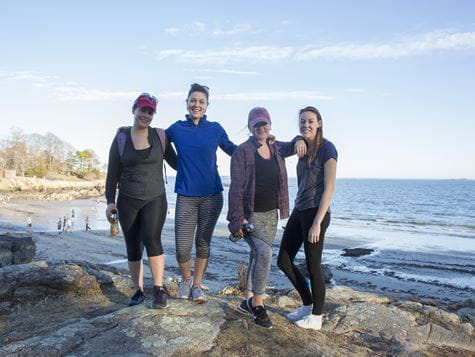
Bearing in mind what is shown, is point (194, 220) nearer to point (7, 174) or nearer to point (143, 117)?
point (143, 117)

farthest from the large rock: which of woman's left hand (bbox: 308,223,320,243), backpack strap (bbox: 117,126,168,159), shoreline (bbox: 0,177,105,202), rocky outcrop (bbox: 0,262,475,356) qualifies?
shoreline (bbox: 0,177,105,202)

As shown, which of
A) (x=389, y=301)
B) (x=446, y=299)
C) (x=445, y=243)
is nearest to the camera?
(x=389, y=301)

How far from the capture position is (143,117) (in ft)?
15.2

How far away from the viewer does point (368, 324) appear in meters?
4.95

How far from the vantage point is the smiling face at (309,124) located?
14.9 ft

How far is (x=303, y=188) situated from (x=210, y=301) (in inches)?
63.7

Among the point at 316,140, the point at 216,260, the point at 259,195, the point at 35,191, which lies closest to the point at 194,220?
the point at 259,195

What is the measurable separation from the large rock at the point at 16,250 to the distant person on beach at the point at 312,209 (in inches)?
401

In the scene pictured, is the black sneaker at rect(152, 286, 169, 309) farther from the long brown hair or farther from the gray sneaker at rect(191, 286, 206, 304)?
the long brown hair

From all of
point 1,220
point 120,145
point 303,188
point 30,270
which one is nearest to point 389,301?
point 303,188

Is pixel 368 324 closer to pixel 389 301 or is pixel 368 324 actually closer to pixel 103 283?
pixel 389 301

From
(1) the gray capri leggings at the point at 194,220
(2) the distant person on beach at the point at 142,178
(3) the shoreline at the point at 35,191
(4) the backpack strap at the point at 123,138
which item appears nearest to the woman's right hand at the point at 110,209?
(2) the distant person on beach at the point at 142,178

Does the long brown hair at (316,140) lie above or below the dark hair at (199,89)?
below

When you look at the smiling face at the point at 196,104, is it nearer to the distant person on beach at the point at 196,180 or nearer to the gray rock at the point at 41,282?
the distant person on beach at the point at 196,180
